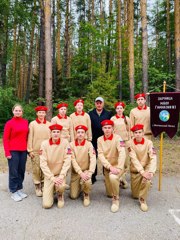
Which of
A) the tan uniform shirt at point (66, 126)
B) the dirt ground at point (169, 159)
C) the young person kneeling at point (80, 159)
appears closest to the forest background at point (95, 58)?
the dirt ground at point (169, 159)

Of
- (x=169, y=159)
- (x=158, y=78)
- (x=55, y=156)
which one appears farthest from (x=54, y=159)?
(x=158, y=78)

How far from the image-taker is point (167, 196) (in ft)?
17.8

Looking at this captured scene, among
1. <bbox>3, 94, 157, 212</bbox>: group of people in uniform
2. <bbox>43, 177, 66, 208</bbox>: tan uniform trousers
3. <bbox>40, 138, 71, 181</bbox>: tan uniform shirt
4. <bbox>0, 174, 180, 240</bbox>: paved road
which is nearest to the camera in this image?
<bbox>0, 174, 180, 240</bbox>: paved road

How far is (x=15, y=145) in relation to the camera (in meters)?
5.26

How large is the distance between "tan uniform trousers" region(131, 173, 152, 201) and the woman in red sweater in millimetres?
2324

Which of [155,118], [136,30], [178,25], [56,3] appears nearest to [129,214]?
[155,118]

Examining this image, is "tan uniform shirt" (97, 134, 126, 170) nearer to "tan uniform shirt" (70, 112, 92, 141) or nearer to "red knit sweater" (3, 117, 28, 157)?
"tan uniform shirt" (70, 112, 92, 141)

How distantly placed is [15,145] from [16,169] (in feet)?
1.67

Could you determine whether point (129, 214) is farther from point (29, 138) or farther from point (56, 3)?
point (56, 3)

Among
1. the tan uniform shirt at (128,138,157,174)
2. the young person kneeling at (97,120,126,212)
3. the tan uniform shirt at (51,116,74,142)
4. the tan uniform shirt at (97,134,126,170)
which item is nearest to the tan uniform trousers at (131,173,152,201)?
the tan uniform shirt at (128,138,157,174)

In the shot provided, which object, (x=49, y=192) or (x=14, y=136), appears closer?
(x=49, y=192)

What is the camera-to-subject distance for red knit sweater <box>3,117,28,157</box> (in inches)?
206

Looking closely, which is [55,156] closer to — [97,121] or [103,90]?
[97,121]

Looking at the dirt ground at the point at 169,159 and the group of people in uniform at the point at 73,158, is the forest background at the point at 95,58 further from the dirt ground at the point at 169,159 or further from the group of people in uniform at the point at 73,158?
the group of people in uniform at the point at 73,158
